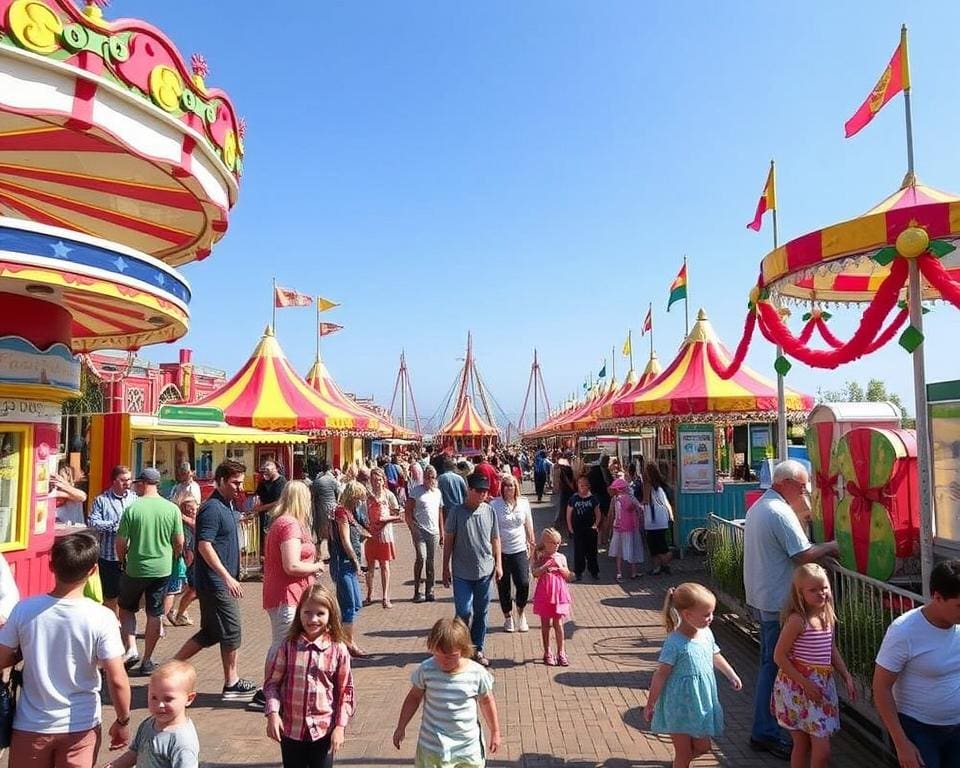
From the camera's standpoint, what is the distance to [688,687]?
3.41m

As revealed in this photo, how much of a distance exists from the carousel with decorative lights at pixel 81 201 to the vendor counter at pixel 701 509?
814 cm

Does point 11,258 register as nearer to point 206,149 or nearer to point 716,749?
point 206,149

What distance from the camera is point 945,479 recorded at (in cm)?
477

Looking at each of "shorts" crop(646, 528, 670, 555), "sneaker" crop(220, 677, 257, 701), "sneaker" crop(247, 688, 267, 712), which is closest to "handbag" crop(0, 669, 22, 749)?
"sneaker" crop(247, 688, 267, 712)

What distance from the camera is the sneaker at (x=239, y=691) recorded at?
16.5 ft

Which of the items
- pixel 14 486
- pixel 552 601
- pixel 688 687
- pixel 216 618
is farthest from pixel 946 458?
pixel 14 486

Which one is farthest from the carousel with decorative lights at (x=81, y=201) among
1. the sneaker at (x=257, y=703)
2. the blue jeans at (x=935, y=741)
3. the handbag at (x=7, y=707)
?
the blue jeans at (x=935, y=741)

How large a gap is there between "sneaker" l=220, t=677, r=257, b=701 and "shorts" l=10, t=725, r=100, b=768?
2222 mm

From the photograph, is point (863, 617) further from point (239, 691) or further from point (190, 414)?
point (190, 414)

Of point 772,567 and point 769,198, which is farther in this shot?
point 769,198

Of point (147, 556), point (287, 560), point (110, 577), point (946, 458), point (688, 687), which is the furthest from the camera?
point (110, 577)

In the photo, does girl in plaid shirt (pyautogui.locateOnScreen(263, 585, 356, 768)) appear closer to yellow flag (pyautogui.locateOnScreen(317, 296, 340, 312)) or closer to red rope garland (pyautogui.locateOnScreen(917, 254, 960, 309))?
red rope garland (pyautogui.locateOnScreen(917, 254, 960, 309))

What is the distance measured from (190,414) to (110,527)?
27.3ft

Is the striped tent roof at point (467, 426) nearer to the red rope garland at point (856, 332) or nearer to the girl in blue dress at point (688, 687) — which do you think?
the red rope garland at point (856, 332)
